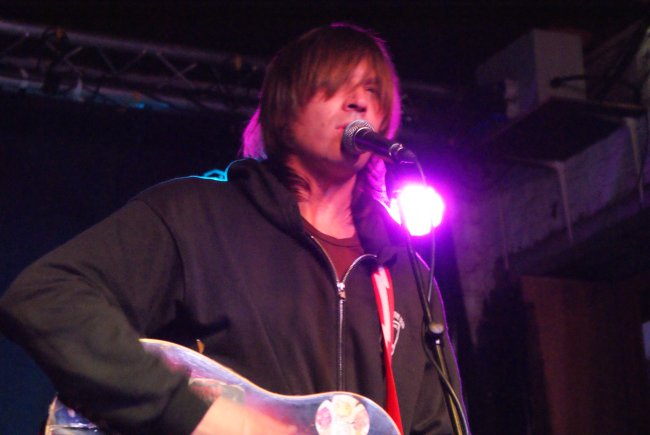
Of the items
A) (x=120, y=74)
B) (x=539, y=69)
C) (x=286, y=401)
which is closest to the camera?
(x=286, y=401)

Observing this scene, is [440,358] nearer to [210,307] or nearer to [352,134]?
[210,307]

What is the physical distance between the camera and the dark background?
4816mm

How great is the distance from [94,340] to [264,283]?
1.71 feet

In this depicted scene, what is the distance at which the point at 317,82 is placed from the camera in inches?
92.3

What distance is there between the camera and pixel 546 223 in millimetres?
5645

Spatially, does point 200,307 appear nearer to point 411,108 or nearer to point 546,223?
point 411,108

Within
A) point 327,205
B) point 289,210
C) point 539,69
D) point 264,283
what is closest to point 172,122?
point 539,69

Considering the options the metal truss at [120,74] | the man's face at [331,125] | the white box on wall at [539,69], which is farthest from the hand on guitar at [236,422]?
the white box on wall at [539,69]

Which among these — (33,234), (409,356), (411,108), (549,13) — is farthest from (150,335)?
(549,13)

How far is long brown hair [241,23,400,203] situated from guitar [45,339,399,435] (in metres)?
0.79

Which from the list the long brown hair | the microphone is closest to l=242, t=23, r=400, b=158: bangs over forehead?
the long brown hair

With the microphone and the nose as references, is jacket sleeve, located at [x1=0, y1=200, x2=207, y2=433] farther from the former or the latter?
the nose

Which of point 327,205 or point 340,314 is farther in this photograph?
point 327,205

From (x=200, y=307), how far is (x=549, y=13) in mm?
4141
